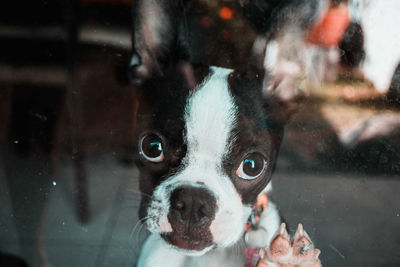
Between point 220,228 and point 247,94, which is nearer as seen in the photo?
point 220,228

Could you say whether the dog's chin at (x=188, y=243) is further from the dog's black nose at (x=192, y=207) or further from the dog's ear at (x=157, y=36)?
the dog's ear at (x=157, y=36)

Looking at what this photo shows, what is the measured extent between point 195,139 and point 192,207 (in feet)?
0.63

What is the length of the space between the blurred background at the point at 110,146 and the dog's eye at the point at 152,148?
6 centimetres

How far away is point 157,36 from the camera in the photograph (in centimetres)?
127

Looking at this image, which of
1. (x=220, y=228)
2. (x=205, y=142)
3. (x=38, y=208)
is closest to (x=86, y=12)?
(x=205, y=142)

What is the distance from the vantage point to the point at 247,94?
1.27m

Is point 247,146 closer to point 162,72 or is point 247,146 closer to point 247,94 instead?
point 247,94

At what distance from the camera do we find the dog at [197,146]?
1172mm

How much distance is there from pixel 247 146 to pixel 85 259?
26.0 inches

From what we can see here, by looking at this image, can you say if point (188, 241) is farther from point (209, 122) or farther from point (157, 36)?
point (157, 36)

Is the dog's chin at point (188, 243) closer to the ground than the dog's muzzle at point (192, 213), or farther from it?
closer to the ground

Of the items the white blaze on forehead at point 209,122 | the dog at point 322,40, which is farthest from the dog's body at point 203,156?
the dog at point 322,40

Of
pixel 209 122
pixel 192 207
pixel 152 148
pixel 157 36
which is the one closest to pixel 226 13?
pixel 157 36

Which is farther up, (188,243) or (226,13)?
(226,13)
